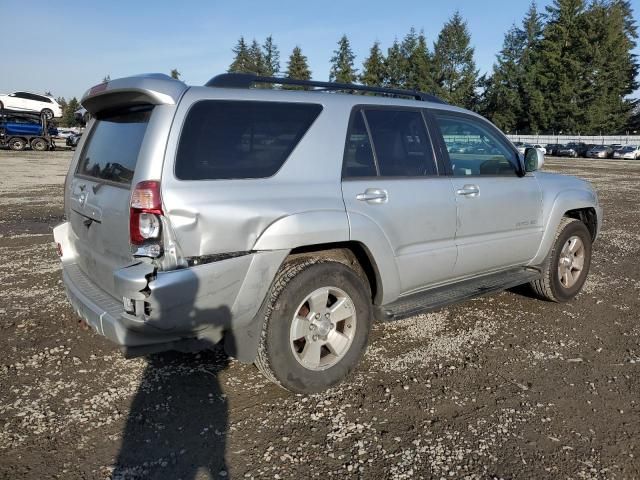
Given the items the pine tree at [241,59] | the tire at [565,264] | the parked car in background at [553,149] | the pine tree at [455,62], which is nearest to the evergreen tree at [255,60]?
the pine tree at [241,59]

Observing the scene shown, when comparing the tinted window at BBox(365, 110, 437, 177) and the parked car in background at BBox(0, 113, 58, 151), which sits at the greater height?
the parked car in background at BBox(0, 113, 58, 151)

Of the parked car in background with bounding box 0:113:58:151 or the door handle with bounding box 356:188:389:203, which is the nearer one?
the door handle with bounding box 356:188:389:203

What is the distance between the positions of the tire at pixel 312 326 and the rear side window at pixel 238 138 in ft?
2.23

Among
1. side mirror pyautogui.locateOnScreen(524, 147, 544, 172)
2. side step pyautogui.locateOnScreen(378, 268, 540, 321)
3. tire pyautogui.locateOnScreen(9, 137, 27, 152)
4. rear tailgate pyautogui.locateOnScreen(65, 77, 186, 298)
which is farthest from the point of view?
tire pyautogui.locateOnScreen(9, 137, 27, 152)

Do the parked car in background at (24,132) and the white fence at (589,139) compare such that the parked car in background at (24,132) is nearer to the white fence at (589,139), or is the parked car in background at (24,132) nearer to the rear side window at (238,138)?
the rear side window at (238,138)

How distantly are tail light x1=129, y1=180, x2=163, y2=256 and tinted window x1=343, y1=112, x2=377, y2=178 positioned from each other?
125 cm

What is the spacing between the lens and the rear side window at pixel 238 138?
2932 millimetres

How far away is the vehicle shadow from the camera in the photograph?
2674mm

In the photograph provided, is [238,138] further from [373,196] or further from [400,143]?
[400,143]

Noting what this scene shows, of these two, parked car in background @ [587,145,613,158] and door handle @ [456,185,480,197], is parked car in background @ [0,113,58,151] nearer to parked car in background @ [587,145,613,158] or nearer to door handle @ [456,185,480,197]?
door handle @ [456,185,480,197]

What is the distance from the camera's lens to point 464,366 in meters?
3.85

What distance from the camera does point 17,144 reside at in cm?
3362

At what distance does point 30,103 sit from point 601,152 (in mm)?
44116

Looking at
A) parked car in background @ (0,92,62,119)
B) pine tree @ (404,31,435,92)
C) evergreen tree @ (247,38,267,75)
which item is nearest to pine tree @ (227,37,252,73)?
evergreen tree @ (247,38,267,75)
